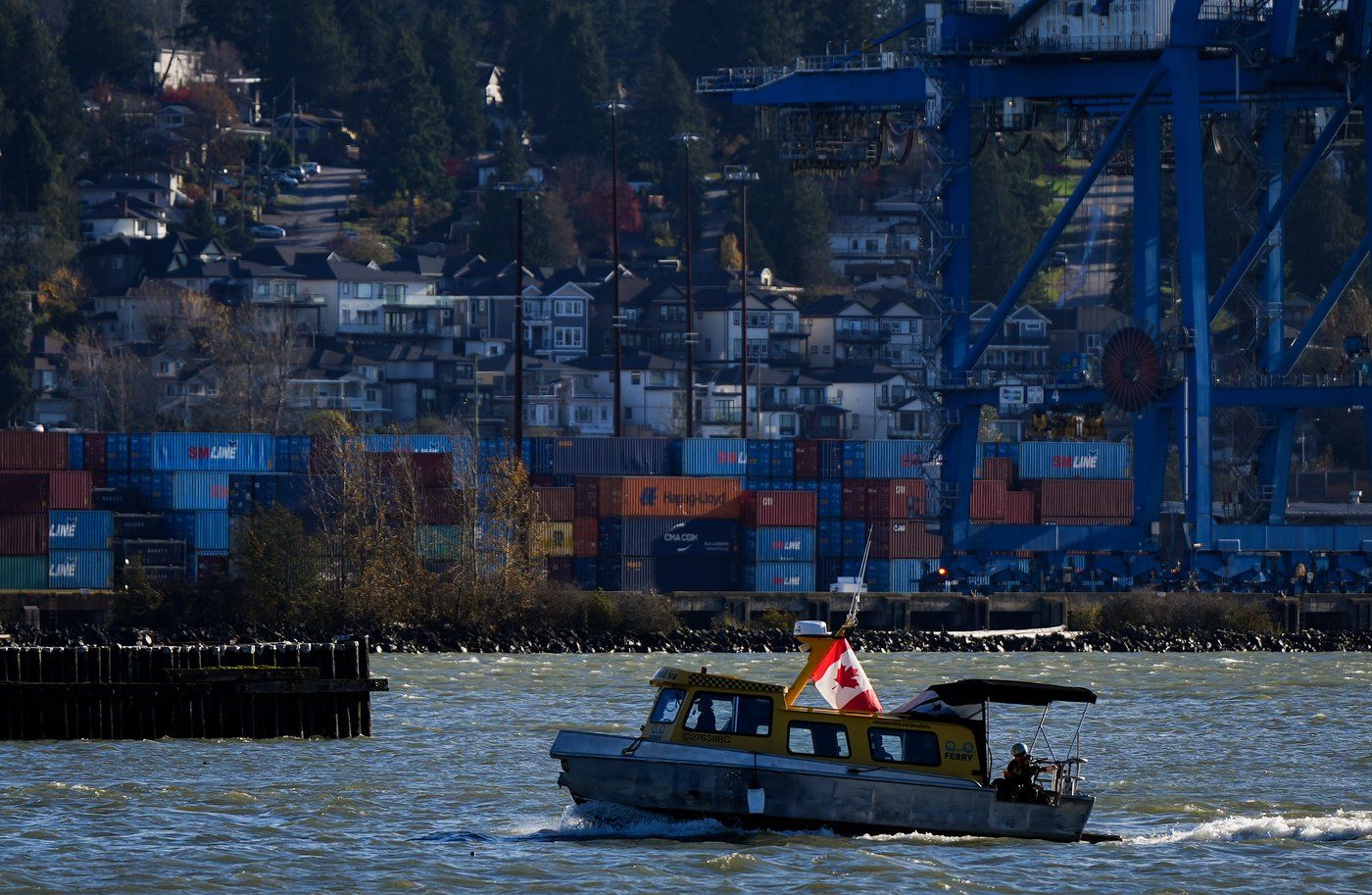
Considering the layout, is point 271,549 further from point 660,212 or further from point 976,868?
point 660,212

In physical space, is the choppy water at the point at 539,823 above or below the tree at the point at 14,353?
below

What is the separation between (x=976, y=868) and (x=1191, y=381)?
4271 centimetres

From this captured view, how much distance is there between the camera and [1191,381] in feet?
229

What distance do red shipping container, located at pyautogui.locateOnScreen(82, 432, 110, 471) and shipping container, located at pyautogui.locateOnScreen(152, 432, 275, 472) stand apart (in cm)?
162

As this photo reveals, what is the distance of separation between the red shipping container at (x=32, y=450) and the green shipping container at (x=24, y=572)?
178 inches

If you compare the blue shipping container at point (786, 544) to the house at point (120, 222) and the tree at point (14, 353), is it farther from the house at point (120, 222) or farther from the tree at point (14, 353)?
the house at point (120, 222)

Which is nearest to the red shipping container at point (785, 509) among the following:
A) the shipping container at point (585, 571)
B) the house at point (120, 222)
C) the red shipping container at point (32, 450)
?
the shipping container at point (585, 571)

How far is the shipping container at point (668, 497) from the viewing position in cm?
8050

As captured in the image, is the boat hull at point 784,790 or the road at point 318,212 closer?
the boat hull at point 784,790

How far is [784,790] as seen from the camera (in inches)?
1147

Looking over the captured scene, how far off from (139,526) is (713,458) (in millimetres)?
19606

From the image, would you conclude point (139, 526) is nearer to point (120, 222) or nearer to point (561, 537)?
point (561, 537)

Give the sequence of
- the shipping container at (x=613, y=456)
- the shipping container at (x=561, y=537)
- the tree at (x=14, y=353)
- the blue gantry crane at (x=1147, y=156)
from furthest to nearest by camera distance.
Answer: the tree at (x=14, y=353), the shipping container at (x=613, y=456), the shipping container at (x=561, y=537), the blue gantry crane at (x=1147, y=156)

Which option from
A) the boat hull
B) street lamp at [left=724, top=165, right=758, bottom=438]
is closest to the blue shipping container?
street lamp at [left=724, top=165, right=758, bottom=438]
